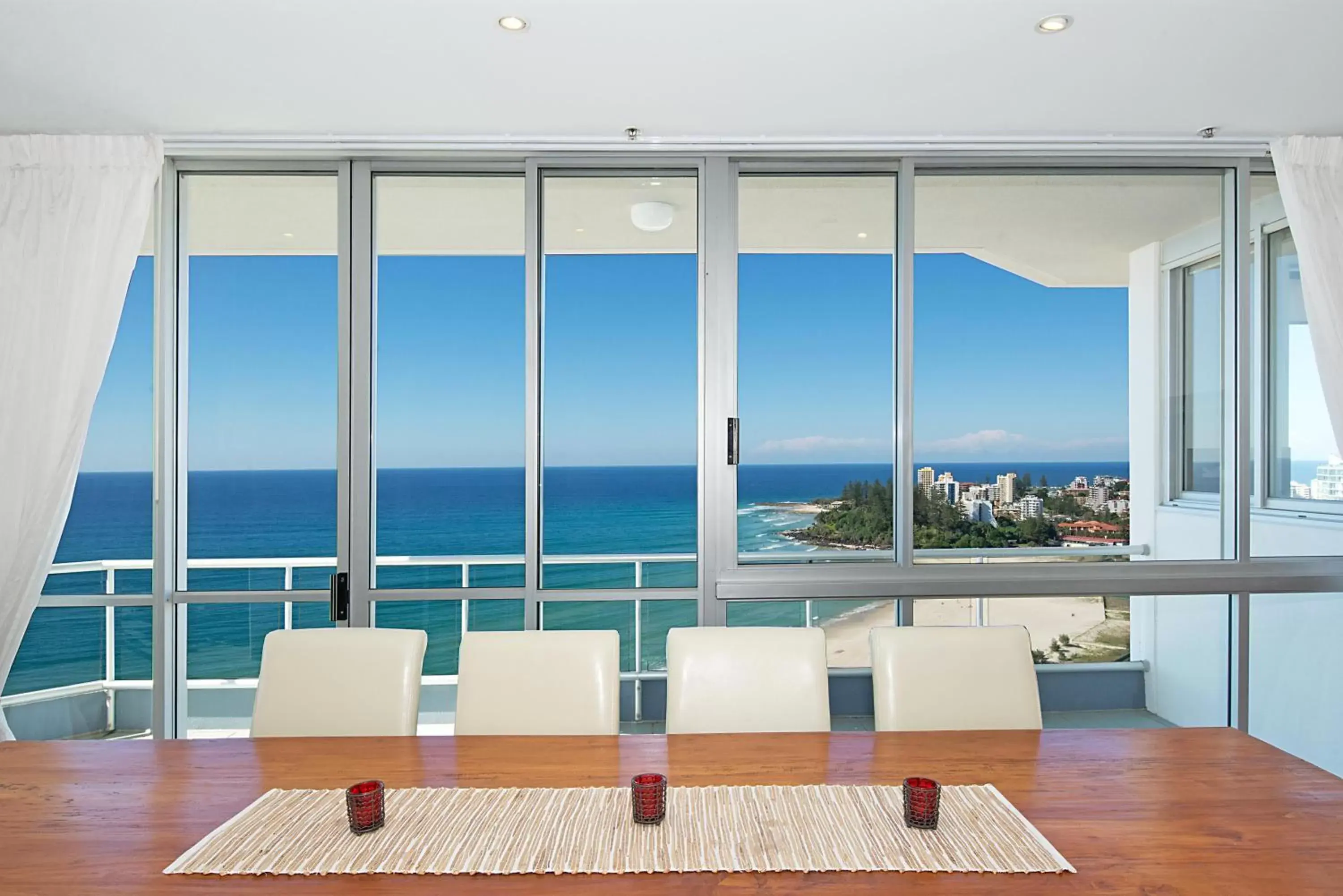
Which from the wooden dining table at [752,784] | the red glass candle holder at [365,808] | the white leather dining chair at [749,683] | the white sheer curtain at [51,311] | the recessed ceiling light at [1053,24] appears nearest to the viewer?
the wooden dining table at [752,784]

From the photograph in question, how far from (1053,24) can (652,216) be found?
1545 mm

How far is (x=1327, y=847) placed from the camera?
139 cm

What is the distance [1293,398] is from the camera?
333cm

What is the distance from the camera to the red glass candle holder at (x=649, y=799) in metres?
1.45

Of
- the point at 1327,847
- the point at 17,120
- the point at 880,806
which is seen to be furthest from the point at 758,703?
the point at 17,120

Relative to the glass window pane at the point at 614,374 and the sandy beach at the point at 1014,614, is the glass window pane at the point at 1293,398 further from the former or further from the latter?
→ the glass window pane at the point at 614,374

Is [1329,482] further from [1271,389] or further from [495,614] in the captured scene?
[495,614]

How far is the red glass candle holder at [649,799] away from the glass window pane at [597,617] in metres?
1.79

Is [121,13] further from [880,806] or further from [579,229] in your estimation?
[880,806]

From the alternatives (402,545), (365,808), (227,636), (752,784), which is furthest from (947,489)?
(227,636)

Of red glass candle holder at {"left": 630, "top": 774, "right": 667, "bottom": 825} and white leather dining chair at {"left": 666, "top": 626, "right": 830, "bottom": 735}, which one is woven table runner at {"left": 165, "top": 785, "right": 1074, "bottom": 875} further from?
white leather dining chair at {"left": 666, "top": 626, "right": 830, "bottom": 735}

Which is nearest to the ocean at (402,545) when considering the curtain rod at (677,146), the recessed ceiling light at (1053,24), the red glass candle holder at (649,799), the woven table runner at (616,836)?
the curtain rod at (677,146)

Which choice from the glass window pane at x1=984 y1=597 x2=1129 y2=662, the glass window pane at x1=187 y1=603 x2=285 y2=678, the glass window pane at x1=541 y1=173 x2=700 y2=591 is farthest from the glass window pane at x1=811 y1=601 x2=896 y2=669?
the glass window pane at x1=187 y1=603 x2=285 y2=678

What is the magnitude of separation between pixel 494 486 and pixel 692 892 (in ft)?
7.43
